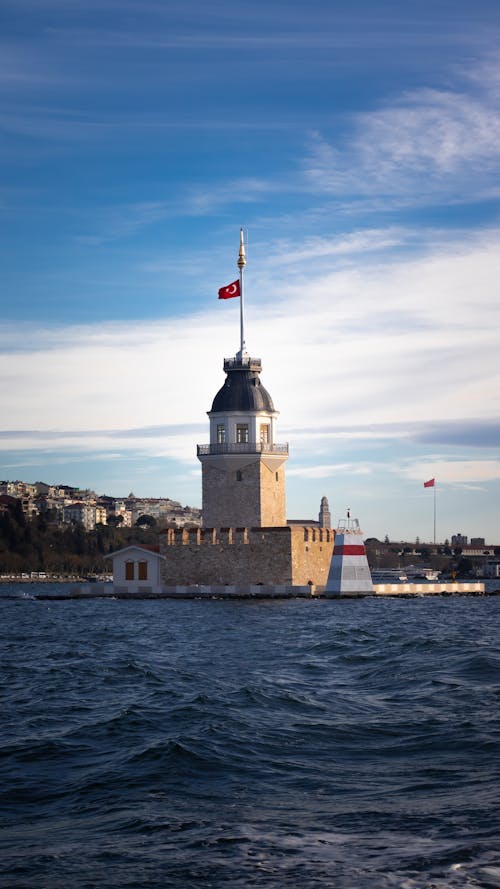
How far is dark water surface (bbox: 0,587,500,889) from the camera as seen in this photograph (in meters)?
9.27

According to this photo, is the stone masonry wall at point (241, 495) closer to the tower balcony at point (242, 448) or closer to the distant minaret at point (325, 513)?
the tower balcony at point (242, 448)

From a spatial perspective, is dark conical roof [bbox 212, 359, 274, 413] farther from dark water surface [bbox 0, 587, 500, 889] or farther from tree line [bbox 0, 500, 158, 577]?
tree line [bbox 0, 500, 158, 577]

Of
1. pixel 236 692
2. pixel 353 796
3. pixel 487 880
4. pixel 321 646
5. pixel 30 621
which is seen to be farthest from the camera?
pixel 30 621

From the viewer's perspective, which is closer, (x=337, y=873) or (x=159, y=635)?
(x=337, y=873)

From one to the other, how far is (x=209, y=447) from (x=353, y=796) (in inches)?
2040

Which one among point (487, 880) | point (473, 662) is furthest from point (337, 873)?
point (473, 662)

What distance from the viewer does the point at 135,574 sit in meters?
64.0

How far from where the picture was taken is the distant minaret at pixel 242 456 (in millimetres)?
62188

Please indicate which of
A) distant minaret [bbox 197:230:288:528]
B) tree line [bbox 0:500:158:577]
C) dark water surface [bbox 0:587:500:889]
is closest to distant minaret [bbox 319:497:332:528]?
tree line [bbox 0:500:158:577]

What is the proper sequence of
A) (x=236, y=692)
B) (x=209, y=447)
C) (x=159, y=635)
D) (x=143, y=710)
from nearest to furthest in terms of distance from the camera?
1. (x=143, y=710)
2. (x=236, y=692)
3. (x=159, y=635)
4. (x=209, y=447)

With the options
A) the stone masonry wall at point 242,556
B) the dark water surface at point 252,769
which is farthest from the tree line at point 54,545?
the dark water surface at point 252,769

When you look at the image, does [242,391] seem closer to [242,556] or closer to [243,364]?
[243,364]

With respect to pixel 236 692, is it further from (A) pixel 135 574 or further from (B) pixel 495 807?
(A) pixel 135 574

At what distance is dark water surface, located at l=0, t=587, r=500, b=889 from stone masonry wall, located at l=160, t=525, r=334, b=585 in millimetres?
31346
